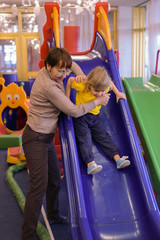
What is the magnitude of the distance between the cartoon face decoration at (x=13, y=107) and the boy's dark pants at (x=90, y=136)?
264 centimetres

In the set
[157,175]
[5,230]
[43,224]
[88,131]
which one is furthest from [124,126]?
[5,230]

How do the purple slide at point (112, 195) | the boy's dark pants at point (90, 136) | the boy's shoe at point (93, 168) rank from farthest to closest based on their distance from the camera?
the boy's dark pants at point (90, 136) → the boy's shoe at point (93, 168) → the purple slide at point (112, 195)

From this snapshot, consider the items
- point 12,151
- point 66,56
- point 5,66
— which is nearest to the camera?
point 66,56

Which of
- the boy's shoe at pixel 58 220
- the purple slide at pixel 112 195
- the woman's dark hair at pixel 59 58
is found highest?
the woman's dark hair at pixel 59 58

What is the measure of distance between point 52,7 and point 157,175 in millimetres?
2466

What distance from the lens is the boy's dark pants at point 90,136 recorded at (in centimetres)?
219

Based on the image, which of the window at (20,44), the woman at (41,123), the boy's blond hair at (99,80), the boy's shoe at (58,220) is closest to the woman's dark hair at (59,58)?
the woman at (41,123)

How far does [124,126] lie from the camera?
93.7 inches

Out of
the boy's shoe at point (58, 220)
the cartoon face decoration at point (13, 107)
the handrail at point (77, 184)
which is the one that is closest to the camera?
the handrail at point (77, 184)

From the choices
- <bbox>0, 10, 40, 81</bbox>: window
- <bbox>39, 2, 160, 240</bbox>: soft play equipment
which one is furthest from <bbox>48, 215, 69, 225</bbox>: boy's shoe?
<bbox>0, 10, 40, 81</bbox>: window

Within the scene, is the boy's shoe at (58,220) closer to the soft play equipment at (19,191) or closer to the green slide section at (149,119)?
the soft play equipment at (19,191)

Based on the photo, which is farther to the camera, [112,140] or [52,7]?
[52,7]

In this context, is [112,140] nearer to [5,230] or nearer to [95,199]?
[95,199]

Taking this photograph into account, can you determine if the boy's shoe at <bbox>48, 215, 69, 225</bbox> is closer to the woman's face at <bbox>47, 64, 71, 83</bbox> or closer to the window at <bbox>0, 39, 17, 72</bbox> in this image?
the woman's face at <bbox>47, 64, 71, 83</bbox>
